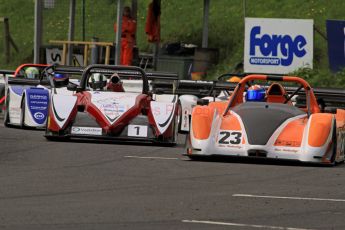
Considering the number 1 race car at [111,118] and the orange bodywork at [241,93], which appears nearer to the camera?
the orange bodywork at [241,93]

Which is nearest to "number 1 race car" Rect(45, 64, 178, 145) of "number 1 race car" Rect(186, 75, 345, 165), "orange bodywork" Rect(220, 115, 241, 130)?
"number 1 race car" Rect(186, 75, 345, 165)

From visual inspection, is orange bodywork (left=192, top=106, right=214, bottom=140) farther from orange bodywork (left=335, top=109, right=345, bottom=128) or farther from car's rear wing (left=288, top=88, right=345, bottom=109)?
car's rear wing (left=288, top=88, right=345, bottom=109)

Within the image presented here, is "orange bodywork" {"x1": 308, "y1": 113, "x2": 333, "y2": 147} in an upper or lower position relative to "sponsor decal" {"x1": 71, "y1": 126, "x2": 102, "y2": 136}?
upper

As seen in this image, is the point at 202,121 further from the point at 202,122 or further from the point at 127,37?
the point at 127,37

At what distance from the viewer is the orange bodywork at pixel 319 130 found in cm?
1310

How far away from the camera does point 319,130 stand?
13.2 meters

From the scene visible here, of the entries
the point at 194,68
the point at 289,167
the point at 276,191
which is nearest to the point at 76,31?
the point at 194,68

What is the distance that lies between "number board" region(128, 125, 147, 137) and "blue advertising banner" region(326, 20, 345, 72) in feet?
32.6

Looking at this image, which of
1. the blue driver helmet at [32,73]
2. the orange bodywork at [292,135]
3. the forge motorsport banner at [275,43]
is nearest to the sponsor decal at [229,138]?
the orange bodywork at [292,135]

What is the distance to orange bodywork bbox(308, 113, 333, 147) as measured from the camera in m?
13.1

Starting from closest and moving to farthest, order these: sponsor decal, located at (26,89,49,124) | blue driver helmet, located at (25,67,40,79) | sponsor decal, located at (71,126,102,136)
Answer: sponsor decal, located at (71,126,102,136) → sponsor decal, located at (26,89,49,124) → blue driver helmet, located at (25,67,40,79)

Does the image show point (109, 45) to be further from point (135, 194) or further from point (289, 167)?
point (135, 194)

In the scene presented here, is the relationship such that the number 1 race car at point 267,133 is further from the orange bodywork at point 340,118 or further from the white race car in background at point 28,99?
the white race car in background at point 28,99

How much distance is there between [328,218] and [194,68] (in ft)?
70.1
